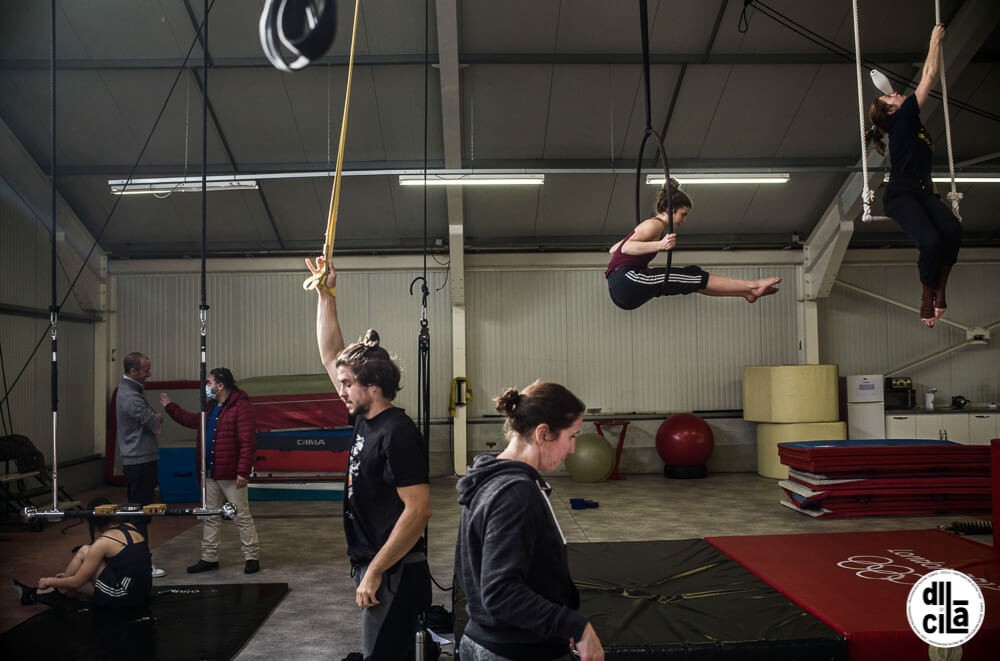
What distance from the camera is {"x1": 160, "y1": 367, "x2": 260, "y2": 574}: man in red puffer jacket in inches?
224

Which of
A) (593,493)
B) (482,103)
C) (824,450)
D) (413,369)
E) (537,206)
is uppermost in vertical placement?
(482,103)

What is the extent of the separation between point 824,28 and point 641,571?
6.73m

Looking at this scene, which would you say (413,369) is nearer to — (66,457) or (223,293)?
(223,293)

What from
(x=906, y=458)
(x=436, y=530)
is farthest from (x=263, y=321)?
(x=906, y=458)

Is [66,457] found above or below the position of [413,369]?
below

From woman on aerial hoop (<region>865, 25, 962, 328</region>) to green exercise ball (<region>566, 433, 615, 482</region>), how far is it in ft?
20.7

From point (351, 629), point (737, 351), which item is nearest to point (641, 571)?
point (351, 629)

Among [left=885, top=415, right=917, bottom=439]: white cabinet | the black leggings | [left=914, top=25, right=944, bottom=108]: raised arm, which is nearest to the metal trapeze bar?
the black leggings

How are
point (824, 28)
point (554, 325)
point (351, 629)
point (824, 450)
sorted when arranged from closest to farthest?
point (351, 629) → point (824, 450) → point (824, 28) → point (554, 325)

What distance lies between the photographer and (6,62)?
26.9 feet

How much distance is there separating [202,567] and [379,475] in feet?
Result: 13.3

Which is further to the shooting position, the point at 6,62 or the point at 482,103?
the point at 482,103

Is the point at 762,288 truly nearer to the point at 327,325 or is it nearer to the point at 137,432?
the point at 327,325

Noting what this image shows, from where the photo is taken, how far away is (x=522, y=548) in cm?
179
